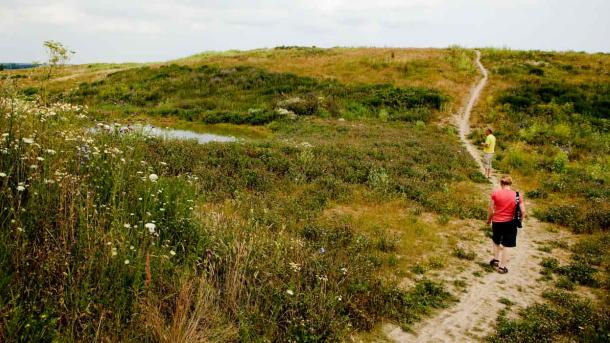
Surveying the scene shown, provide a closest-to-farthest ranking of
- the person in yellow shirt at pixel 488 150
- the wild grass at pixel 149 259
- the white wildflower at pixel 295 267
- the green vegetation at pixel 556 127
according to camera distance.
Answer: the wild grass at pixel 149 259 → the white wildflower at pixel 295 267 → the green vegetation at pixel 556 127 → the person in yellow shirt at pixel 488 150

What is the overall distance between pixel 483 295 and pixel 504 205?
249 cm

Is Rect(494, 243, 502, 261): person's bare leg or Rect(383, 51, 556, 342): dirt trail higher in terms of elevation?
Rect(494, 243, 502, 261): person's bare leg

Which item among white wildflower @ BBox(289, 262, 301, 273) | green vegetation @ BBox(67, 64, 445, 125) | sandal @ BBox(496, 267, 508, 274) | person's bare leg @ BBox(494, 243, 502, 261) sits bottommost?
sandal @ BBox(496, 267, 508, 274)

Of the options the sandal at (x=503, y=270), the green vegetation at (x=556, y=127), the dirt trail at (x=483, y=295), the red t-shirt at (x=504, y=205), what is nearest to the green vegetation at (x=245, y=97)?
the green vegetation at (x=556, y=127)

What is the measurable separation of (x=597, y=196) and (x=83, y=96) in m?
44.2

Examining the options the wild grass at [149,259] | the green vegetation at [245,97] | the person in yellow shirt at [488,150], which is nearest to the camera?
the wild grass at [149,259]

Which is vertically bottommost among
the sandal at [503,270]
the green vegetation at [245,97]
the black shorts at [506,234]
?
the sandal at [503,270]

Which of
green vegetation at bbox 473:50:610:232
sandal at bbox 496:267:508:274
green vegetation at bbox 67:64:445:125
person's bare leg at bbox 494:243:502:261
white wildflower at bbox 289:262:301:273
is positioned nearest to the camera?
white wildflower at bbox 289:262:301:273

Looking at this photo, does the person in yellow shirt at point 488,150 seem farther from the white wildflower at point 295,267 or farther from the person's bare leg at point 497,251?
the white wildflower at point 295,267

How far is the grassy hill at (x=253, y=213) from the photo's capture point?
464 cm

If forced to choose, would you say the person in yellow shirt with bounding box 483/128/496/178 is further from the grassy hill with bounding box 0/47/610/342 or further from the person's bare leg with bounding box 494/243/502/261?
Result: the person's bare leg with bounding box 494/243/502/261

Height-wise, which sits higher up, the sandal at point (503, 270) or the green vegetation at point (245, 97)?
the green vegetation at point (245, 97)

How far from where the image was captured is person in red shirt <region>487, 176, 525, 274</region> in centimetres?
959

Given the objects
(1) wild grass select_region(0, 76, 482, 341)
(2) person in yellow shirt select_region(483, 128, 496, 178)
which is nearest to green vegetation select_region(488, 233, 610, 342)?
(1) wild grass select_region(0, 76, 482, 341)
